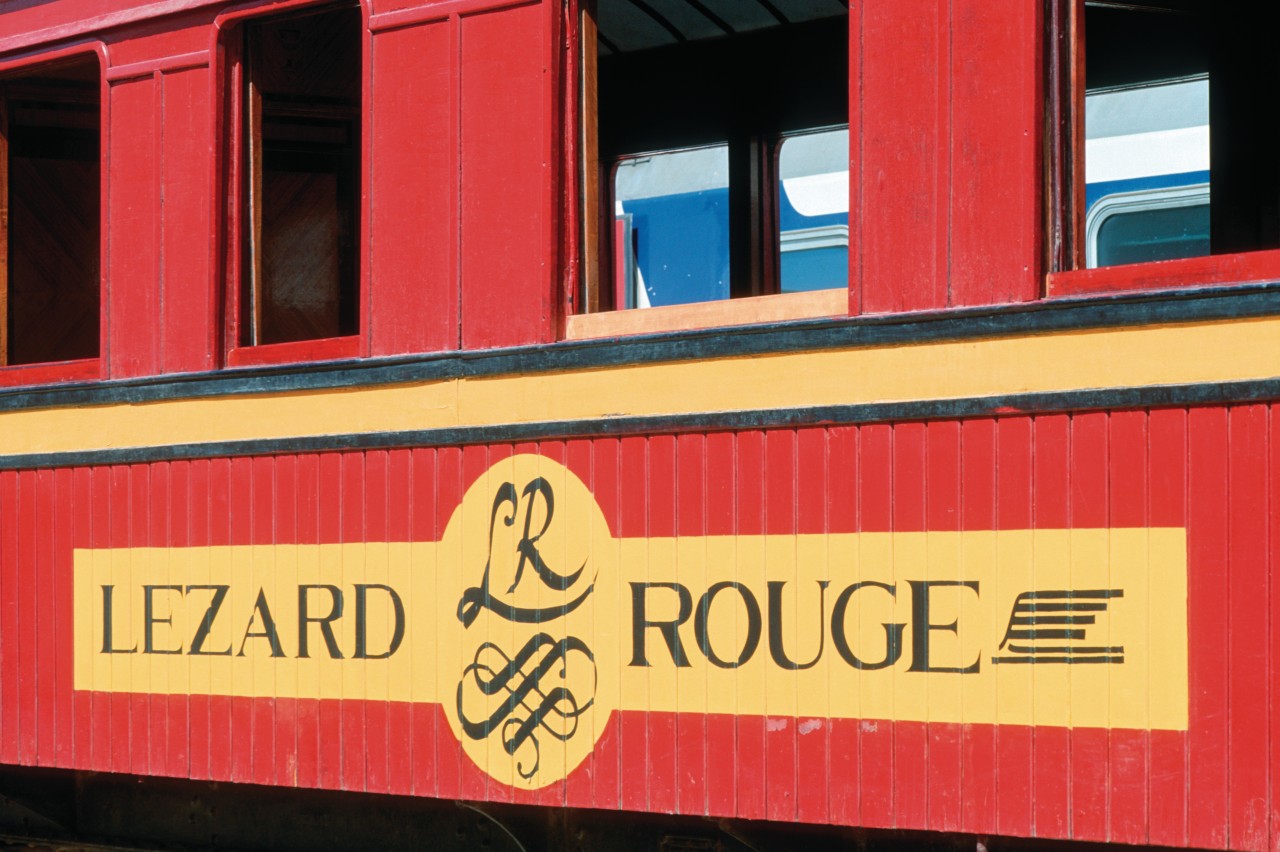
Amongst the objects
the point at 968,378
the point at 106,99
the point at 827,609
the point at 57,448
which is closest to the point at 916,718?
the point at 827,609

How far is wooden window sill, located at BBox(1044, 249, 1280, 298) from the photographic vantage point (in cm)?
365

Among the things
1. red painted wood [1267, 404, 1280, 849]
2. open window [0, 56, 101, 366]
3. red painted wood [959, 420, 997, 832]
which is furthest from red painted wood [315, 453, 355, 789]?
red painted wood [1267, 404, 1280, 849]

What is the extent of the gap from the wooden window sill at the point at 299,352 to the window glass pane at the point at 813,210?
2327 millimetres

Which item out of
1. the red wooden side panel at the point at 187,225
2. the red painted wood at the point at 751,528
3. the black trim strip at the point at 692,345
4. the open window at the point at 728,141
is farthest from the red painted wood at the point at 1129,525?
the open window at the point at 728,141

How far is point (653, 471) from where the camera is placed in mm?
4367

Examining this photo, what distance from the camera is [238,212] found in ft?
17.5

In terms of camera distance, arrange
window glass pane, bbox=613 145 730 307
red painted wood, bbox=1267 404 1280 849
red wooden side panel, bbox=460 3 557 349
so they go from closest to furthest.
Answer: red painted wood, bbox=1267 404 1280 849, red wooden side panel, bbox=460 3 557 349, window glass pane, bbox=613 145 730 307

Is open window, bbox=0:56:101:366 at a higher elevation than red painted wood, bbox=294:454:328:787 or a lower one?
higher

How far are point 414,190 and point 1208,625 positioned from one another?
248 centimetres

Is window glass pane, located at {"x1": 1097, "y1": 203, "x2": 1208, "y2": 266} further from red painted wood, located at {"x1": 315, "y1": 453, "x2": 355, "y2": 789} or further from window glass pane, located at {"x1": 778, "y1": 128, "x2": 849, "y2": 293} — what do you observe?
red painted wood, located at {"x1": 315, "y1": 453, "x2": 355, "y2": 789}

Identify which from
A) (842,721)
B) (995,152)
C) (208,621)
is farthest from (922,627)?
(208,621)

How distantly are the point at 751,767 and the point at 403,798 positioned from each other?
4.63 ft

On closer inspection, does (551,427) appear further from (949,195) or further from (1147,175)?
(1147,175)

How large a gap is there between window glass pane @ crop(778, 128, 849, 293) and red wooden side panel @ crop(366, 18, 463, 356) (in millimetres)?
2236
